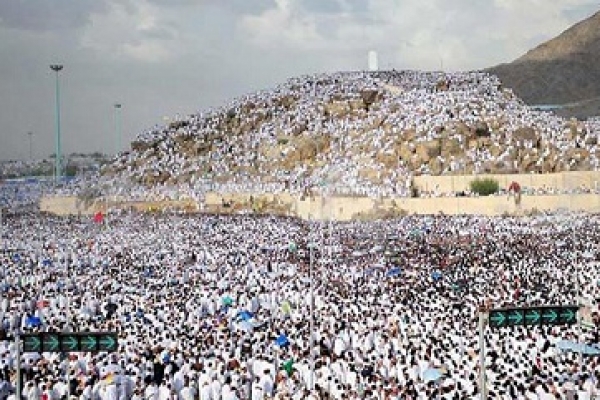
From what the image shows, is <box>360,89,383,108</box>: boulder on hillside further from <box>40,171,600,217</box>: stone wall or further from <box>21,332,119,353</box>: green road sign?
<box>21,332,119,353</box>: green road sign

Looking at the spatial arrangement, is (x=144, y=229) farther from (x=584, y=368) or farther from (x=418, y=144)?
(x=584, y=368)

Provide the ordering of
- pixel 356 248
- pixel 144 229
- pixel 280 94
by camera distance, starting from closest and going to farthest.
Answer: pixel 356 248 → pixel 144 229 → pixel 280 94

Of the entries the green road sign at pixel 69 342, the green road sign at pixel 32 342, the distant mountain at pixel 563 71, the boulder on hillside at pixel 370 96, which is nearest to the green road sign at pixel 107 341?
the green road sign at pixel 69 342

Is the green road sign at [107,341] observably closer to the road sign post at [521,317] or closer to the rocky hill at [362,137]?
the road sign post at [521,317]

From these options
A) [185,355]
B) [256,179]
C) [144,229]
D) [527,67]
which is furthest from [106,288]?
[527,67]

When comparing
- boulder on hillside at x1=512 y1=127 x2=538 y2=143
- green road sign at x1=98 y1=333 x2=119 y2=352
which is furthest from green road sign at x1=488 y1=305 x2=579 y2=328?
boulder on hillside at x1=512 y1=127 x2=538 y2=143

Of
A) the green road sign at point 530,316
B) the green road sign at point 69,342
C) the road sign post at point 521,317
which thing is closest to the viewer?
the road sign post at point 521,317

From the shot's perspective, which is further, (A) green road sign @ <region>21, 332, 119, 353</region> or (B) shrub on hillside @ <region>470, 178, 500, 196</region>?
(B) shrub on hillside @ <region>470, 178, 500, 196</region>
